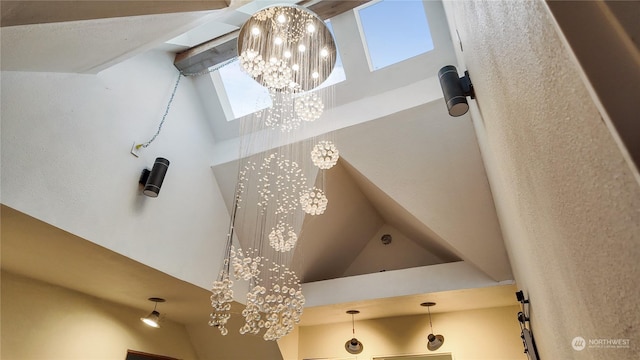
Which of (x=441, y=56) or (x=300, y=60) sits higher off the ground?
(x=441, y=56)

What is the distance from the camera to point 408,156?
452 cm

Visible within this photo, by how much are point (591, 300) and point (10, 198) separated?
12.0 feet

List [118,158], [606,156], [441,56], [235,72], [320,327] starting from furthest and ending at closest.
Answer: [320,327], [235,72], [441,56], [118,158], [606,156]

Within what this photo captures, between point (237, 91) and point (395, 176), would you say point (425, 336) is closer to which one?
point (395, 176)

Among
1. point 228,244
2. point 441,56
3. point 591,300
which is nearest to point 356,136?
point 441,56

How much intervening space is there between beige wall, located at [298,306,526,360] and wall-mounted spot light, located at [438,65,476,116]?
4297 millimetres

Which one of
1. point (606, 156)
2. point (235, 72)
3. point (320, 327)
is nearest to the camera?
point (606, 156)

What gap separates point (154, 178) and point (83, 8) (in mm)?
2158

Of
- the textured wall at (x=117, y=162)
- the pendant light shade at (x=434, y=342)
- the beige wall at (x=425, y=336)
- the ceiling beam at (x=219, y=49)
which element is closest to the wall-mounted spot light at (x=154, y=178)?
the textured wall at (x=117, y=162)

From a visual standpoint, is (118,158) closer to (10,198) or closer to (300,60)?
(10,198)

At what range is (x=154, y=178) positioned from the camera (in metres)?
4.00

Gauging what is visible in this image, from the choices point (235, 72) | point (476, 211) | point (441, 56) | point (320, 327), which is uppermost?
point (235, 72)

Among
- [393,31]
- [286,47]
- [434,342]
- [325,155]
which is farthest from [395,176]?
[434,342]

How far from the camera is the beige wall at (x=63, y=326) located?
13.0 feet
